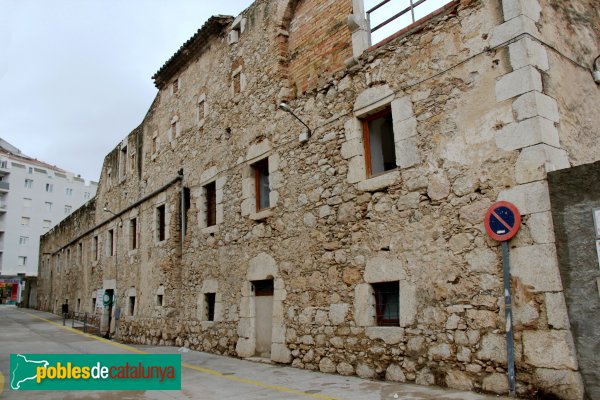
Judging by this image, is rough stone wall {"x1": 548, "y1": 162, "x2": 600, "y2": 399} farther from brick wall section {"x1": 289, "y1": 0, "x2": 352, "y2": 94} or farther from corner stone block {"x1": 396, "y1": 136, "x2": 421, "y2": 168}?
brick wall section {"x1": 289, "y1": 0, "x2": 352, "y2": 94}

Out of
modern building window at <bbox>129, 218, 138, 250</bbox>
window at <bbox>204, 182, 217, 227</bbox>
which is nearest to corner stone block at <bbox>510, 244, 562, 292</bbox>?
window at <bbox>204, 182, 217, 227</bbox>

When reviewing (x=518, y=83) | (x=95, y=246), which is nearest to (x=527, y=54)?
(x=518, y=83)

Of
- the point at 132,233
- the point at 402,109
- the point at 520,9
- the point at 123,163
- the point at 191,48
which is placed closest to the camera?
the point at 520,9

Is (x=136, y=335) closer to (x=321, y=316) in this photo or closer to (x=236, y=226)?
(x=236, y=226)

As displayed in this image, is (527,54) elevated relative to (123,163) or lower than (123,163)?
lower

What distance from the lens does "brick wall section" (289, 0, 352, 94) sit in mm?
7500

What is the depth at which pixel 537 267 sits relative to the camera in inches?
184

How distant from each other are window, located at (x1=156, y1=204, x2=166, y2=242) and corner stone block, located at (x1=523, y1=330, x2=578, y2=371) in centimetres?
1016

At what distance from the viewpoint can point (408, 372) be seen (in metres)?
5.68

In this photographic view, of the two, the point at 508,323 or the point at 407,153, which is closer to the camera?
the point at 508,323

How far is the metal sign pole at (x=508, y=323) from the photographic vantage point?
15.4 ft

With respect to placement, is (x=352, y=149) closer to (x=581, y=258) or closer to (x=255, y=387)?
(x=581, y=258)

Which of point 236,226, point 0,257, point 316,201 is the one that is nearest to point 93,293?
point 236,226

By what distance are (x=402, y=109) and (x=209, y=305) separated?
244 inches
